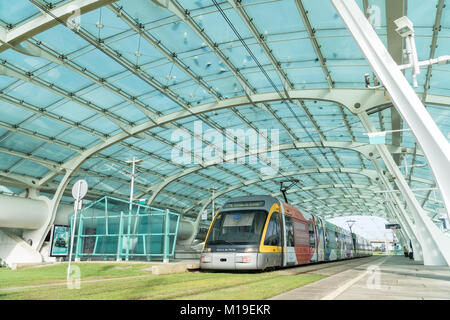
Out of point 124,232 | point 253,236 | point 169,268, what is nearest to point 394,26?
point 253,236

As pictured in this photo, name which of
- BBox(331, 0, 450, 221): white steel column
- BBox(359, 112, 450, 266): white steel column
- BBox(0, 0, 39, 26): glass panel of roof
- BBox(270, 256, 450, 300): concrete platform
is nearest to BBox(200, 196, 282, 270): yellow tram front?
BBox(270, 256, 450, 300): concrete platform

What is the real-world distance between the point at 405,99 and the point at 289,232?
424 inches

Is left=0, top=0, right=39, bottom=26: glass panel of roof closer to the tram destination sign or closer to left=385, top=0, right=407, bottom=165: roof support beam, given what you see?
the tram destination sign

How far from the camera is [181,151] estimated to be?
111 ft

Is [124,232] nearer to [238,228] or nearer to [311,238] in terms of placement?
[238,228]

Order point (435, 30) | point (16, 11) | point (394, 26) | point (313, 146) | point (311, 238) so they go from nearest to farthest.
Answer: point (394, 26) → point (435, 30) → point (16, 11) → point (311, 238) → point (313, 146)

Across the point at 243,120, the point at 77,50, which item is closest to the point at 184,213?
the point at 243,120

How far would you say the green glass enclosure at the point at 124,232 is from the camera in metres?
19.3

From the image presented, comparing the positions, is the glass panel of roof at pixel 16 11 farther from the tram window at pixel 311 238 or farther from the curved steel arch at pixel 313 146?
the curved steel arch at pixel 313 146

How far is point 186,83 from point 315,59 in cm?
780

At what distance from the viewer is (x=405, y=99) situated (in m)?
6.36

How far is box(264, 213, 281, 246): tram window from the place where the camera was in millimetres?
13562
